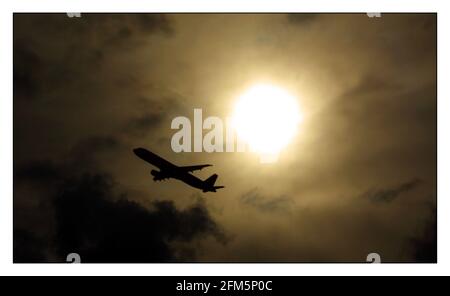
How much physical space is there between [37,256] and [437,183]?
24.5 meters

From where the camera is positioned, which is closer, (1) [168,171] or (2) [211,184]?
(2) [211,184]

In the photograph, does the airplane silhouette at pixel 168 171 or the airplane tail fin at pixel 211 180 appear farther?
the airplane silhouette at pixel 168 171

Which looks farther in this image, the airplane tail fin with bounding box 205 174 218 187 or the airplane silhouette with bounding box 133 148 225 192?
the airplane silhouette with bounding box 133 148 225 192

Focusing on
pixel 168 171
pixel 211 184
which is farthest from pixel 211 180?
pixel 168 171

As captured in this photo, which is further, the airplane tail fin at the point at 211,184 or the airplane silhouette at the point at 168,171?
the airplane silhouette at the point at 168,171

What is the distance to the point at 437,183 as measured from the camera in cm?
2836

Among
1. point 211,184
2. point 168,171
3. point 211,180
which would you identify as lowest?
point 211,184

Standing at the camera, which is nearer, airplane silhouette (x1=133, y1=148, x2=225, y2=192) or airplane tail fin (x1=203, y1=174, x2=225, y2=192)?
airplane tail fin (x1=203, y1=174, x2=225, y2=192)

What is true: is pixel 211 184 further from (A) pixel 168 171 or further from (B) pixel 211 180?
(A) pixel 168 171

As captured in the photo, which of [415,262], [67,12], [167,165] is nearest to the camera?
[415,262]

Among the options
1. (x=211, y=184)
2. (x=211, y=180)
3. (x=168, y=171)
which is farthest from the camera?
(x=168, y=171)

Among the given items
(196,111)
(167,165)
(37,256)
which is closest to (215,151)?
(196,111)

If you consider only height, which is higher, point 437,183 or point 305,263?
point 437,183
